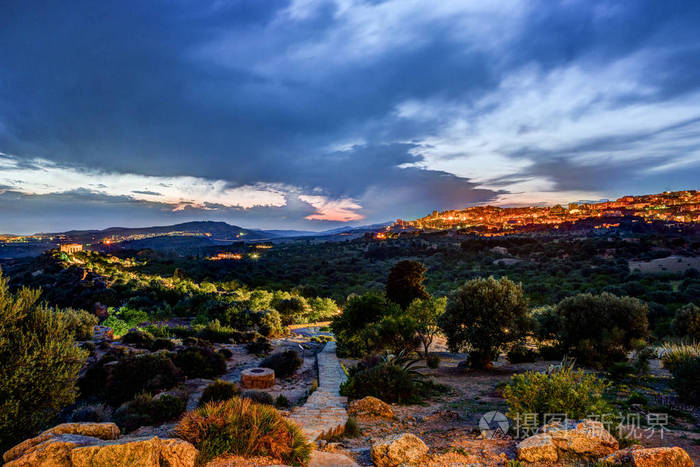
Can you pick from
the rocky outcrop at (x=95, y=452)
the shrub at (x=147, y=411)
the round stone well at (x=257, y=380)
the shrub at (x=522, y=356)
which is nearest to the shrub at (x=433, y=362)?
→ the shrub at (x=522, y=356)

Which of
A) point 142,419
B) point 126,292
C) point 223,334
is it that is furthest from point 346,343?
point 126,292

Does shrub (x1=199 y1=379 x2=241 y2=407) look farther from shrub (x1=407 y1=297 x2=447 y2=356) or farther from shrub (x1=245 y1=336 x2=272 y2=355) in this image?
shrub (x1=407 y1=297 x2=447 y2=356)

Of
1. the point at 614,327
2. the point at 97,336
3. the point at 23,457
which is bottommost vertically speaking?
the point at 97,336

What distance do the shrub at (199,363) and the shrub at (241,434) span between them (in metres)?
8.33

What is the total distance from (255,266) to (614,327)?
50.7 m

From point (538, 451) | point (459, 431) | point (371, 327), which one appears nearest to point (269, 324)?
point (371, 327)

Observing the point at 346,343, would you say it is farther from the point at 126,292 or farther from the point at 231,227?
the point at 231,227

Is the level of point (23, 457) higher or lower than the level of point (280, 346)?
higher

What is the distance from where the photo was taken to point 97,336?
16.8 meters

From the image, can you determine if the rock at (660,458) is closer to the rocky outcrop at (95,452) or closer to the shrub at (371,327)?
the rocky outcrop at (95,452)

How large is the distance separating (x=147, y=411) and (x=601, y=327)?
52.7ft

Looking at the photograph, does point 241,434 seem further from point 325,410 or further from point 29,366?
point 29,366

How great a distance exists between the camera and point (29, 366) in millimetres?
5809

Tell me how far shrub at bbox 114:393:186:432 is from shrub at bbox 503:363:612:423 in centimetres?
798
